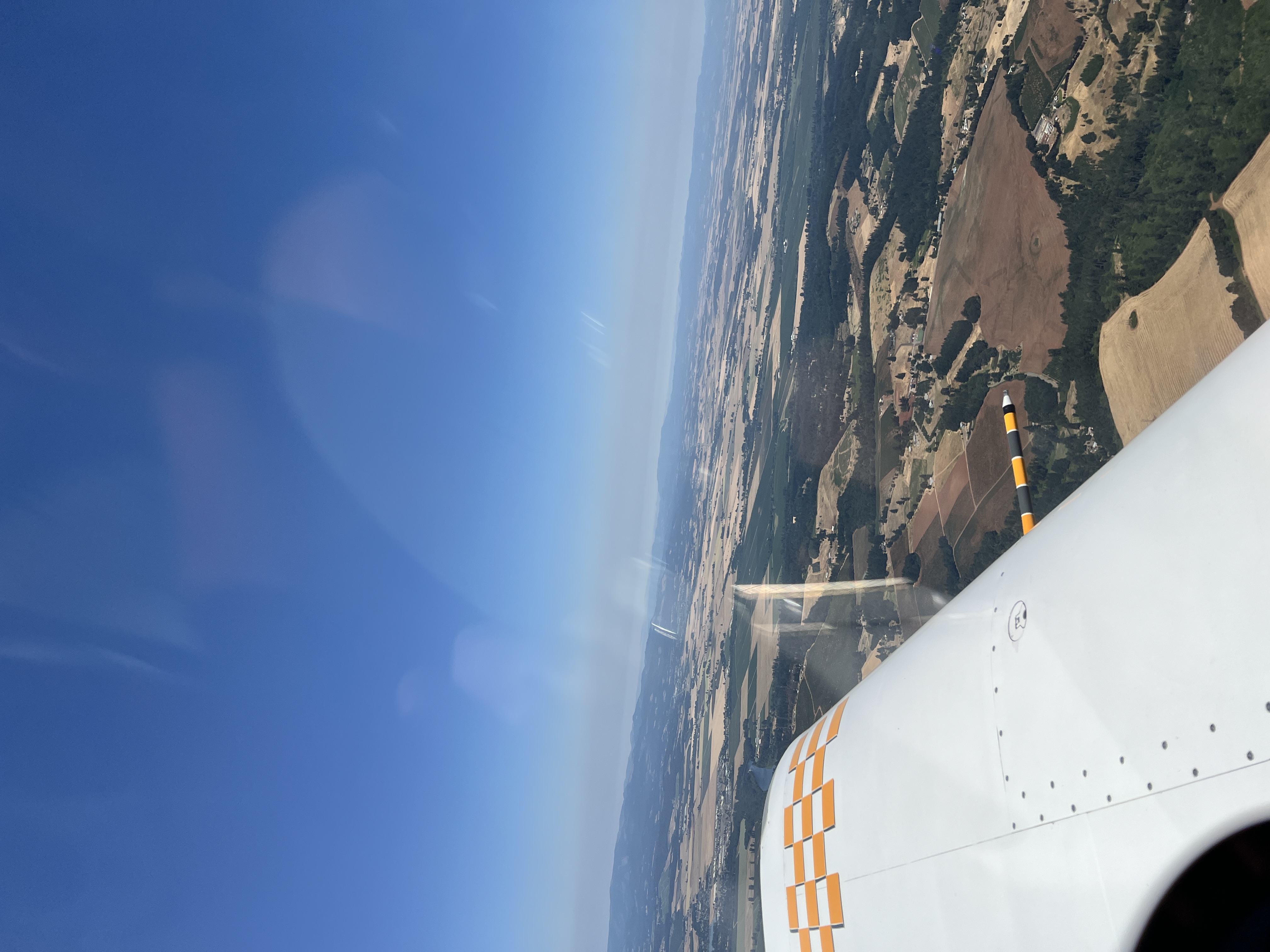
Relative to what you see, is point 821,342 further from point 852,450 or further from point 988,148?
point 988,148

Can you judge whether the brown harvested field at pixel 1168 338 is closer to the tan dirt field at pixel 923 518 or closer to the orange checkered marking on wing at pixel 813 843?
the tan dirt field at pixel 923 518

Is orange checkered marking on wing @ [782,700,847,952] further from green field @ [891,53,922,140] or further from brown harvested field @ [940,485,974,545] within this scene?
green field @ [891,53,922,140]

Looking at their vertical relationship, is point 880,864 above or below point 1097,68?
below

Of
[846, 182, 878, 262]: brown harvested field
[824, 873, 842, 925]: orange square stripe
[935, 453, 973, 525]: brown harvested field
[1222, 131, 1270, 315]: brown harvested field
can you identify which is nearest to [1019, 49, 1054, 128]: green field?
[1222, 131, 1270, 315]: brown harvested field

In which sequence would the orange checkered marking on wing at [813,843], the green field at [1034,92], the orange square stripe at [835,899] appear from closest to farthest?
1. the orange square stripe at [835,899]
2. the orange checkered marking on wing at [813,843]
3. the green field at [1034,92]

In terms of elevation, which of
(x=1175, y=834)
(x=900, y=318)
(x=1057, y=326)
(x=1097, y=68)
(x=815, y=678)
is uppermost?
(x=900, y=318)

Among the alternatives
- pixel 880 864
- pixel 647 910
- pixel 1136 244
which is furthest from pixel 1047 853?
pixel 647 910

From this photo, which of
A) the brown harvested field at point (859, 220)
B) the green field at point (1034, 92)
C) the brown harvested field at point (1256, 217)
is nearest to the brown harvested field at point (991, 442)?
the brown harvested field at point (1256, 217)
